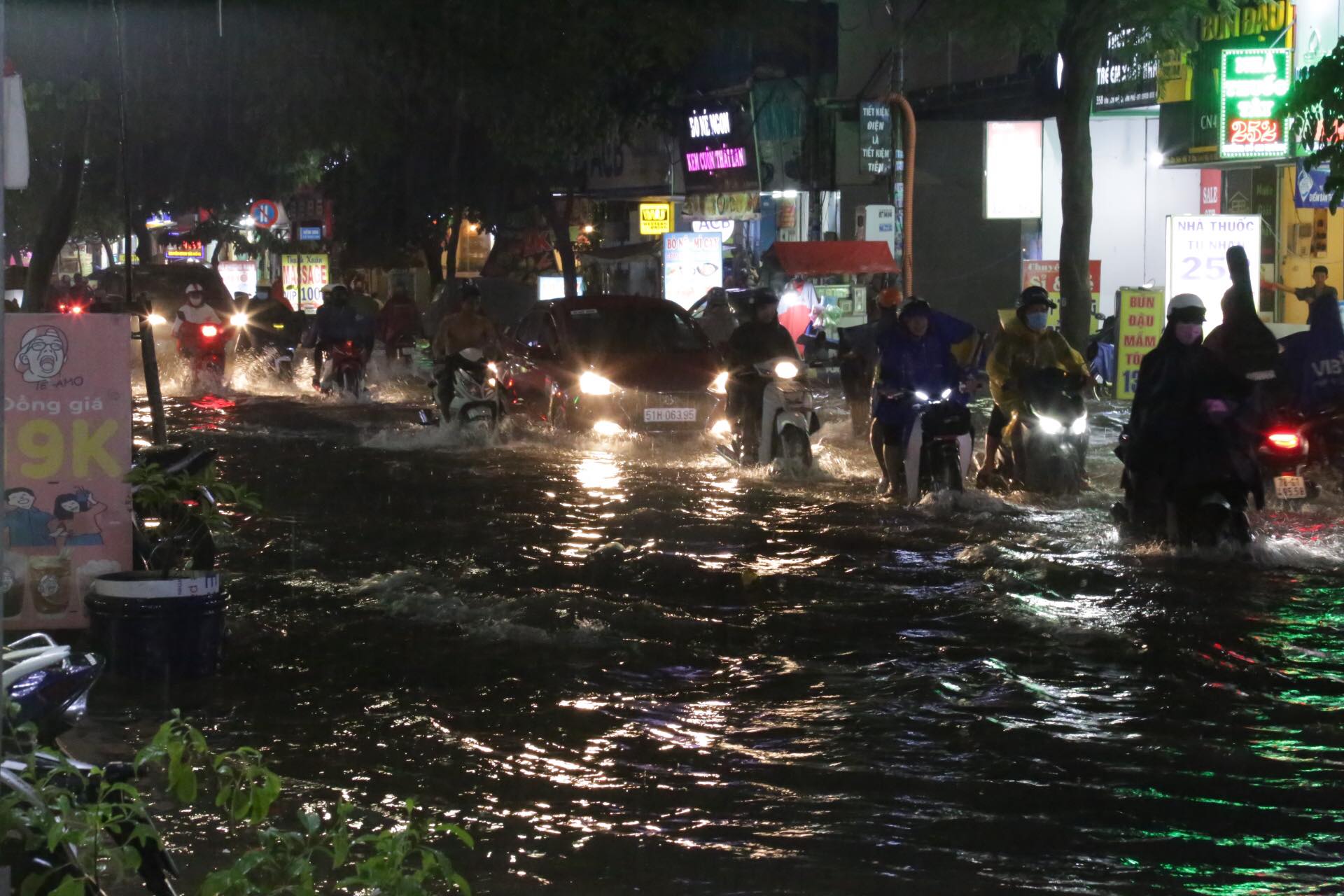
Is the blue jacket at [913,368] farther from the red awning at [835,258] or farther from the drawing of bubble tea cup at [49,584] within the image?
the red awning at [835,258]

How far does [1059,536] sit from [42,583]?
22.0 ft

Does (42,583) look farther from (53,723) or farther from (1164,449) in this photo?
(1164,449)

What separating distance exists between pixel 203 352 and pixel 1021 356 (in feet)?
53.8

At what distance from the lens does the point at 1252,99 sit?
767 inches

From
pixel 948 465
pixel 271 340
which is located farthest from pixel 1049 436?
pixel 271 340

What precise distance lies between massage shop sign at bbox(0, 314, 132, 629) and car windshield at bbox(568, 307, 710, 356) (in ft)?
34.2

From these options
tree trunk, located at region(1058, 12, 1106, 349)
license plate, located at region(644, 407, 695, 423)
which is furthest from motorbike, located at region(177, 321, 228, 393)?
tree trunk, located at region(1058, 12, 1106, 349)

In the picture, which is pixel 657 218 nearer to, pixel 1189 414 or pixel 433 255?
pixel 433 255

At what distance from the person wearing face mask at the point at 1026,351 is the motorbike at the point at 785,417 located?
2.41m

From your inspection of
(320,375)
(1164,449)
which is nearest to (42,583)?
(1164,449)

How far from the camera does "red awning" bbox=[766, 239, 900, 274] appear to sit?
25828 millimetres

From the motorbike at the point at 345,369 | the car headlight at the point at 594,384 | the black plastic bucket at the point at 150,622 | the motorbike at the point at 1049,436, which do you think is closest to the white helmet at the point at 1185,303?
the motorbike at the point at 1049,436

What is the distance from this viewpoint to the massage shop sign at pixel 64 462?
7578mm

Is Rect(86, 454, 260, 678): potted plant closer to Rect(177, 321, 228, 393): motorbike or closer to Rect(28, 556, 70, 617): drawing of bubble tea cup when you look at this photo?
Rect(28, 556, 70, 617): drawing of bubble tea cup
